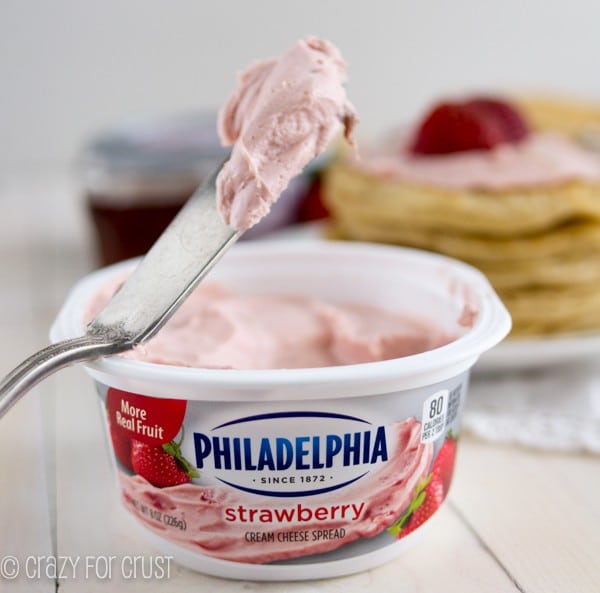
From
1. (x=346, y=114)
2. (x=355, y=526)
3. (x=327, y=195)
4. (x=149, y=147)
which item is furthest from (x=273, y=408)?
(x=149, y=147)

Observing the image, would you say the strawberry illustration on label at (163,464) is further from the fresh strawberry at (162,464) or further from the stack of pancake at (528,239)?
the stack of pancake at (528,239)

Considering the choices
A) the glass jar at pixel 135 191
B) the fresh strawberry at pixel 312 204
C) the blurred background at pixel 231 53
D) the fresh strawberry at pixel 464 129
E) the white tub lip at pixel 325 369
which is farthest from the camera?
the blurred background at pixel 231 53

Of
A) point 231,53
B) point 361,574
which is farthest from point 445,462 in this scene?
point 231,53

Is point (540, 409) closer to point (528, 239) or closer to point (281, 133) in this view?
point (528, 239)

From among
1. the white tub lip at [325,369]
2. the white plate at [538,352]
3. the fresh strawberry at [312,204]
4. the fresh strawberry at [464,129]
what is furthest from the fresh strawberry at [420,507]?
the fresh strawberry at [312,204]

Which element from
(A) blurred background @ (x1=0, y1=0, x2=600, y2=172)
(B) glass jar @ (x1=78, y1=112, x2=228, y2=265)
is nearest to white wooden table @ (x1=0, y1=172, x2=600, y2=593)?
(B) glass jar @ (x1=78, y1=112, x2=228, y2=265)

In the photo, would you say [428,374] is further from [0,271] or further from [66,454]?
[0,271]

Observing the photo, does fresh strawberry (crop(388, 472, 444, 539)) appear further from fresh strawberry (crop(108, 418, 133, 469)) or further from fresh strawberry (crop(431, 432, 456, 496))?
fresh strawberry (crop(108, 418, 133, 469))
